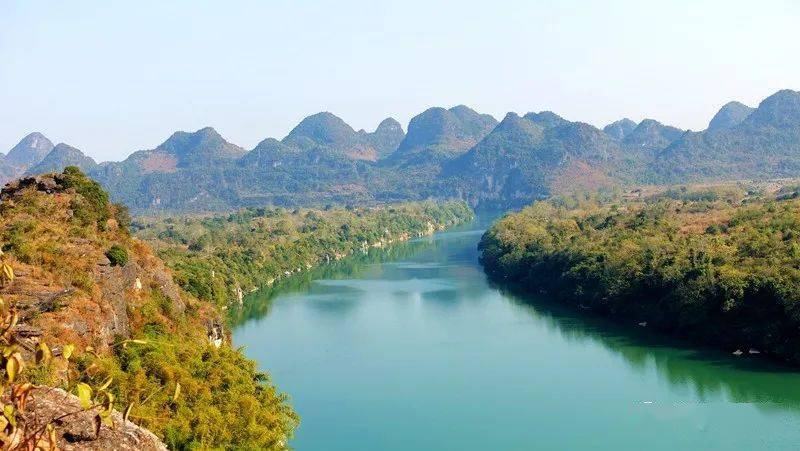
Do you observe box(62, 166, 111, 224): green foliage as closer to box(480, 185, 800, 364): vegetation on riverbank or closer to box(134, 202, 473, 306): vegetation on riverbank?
box(134, 202, 473, 306): vegetation on riverbank

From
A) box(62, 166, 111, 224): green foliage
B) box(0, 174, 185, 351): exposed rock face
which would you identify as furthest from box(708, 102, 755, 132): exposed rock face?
box(0, 174, 185, 351): exposed rock face

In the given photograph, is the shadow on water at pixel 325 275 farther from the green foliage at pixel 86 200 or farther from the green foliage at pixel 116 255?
the green foliage at pixel 116 255

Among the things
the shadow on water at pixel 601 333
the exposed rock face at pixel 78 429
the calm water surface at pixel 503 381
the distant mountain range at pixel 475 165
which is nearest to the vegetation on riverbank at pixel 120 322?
the calm water surface at pixel 503 381

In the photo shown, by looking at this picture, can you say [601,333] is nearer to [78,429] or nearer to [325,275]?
[325,275]

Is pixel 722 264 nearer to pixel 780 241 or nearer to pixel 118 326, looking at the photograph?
pixel 780 241

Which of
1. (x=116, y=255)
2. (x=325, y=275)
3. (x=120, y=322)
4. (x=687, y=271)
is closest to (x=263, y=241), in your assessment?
(x=325, y=275)
